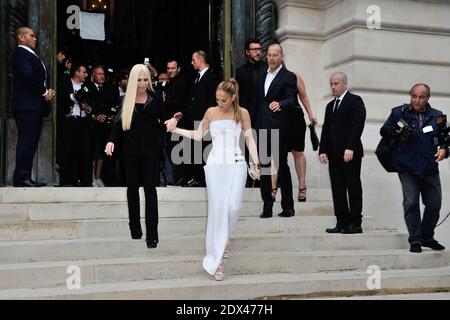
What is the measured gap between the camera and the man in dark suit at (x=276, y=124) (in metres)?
7.84

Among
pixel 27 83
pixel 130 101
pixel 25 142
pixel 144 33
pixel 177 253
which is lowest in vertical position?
pixel 177 253

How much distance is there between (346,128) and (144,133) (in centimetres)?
272

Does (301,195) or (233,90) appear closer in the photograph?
(233,90)

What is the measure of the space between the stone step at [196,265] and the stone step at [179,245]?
0.56 ft

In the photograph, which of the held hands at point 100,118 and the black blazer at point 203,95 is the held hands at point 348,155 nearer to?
the black blazer at point 203,95

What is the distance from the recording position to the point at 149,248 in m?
6.74

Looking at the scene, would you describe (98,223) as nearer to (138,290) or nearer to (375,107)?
(138,290)

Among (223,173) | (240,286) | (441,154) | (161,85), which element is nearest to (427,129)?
(441,154)

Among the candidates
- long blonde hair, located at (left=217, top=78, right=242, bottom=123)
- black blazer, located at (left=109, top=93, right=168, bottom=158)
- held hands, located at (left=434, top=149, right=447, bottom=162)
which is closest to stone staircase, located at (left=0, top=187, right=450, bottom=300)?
black blazer, located at (left=109, top=93, right=168, bottom=158)

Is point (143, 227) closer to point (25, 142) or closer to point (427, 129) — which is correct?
point (25, 142)

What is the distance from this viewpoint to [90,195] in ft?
25.8

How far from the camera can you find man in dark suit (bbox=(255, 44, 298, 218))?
25.7 feet

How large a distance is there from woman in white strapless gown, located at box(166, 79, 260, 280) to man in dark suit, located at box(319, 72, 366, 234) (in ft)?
5.85

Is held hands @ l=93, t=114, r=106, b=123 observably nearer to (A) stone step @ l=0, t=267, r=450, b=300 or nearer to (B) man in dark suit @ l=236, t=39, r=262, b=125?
(B) man in dark suit @ l=236, t=39, r=262, b=125
